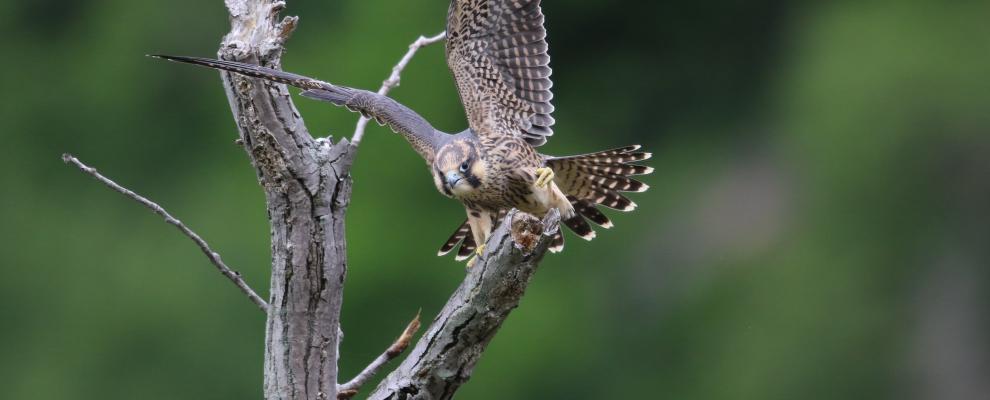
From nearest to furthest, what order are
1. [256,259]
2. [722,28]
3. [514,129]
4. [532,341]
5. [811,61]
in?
[514,129] < [256,259] < [532,341] < [811,61] < [722,28]

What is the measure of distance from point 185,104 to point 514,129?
773cm

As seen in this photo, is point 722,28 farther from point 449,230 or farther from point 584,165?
point 584,165

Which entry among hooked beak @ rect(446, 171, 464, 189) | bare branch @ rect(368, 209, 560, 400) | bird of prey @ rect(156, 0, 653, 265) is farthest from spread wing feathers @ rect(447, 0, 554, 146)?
bare branch @ rect(368, 209, 560, 400)

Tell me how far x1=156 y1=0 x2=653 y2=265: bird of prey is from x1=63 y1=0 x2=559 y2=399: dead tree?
0.58 m

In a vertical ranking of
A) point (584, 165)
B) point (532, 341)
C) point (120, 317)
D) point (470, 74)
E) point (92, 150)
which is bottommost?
point (584, 165)

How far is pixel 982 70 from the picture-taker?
1041 cm

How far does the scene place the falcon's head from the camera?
4195 mm

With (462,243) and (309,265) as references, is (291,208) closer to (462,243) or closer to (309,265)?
(309,265)

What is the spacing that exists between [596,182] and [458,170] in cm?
71

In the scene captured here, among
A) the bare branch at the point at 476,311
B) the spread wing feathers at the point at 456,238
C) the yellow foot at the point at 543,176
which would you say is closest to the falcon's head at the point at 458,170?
the yellow foot at the point at 543,176

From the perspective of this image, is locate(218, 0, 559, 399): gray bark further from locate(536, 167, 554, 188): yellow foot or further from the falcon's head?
locate(536, 167, 554, 188): yellow foot

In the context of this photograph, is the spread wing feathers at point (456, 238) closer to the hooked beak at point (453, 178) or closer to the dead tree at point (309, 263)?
the hooked beak at point (453, 178)

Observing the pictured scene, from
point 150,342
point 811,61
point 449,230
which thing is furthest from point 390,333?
point 811,61

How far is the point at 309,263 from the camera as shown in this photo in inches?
137
